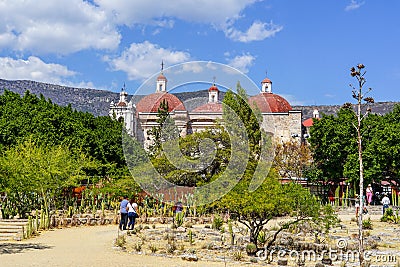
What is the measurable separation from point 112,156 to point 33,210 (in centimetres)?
1238

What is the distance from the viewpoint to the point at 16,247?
14.2 m

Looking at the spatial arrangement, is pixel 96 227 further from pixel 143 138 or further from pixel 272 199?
pixel 143 138

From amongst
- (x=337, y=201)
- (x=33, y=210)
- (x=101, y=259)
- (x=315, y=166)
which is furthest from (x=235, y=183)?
(x=315, y=166)

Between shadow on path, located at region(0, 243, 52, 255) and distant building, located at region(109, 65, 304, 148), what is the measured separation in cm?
1597

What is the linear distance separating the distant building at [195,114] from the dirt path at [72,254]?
14.4m

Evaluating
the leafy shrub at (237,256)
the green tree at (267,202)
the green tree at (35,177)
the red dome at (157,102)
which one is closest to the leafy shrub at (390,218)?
the green tree at (267,202)

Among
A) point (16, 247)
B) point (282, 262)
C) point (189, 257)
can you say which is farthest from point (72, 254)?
point (282, 262)

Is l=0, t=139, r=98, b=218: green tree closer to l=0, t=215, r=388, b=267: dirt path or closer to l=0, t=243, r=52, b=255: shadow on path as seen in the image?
l=0, t=215, r=388, b=267: dirt path

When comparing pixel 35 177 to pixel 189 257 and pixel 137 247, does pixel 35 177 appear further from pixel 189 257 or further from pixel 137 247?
pixel 189 257

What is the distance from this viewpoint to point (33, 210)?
75.2 ft

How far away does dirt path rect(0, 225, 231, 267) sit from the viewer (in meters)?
11.7

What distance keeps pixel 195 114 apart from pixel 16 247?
63.8 ft

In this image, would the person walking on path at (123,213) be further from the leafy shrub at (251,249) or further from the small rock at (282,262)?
the small rock at (282,262)

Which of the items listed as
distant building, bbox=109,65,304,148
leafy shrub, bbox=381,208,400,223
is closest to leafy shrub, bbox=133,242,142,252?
leafy shrub, bbox=381,208,400,223
